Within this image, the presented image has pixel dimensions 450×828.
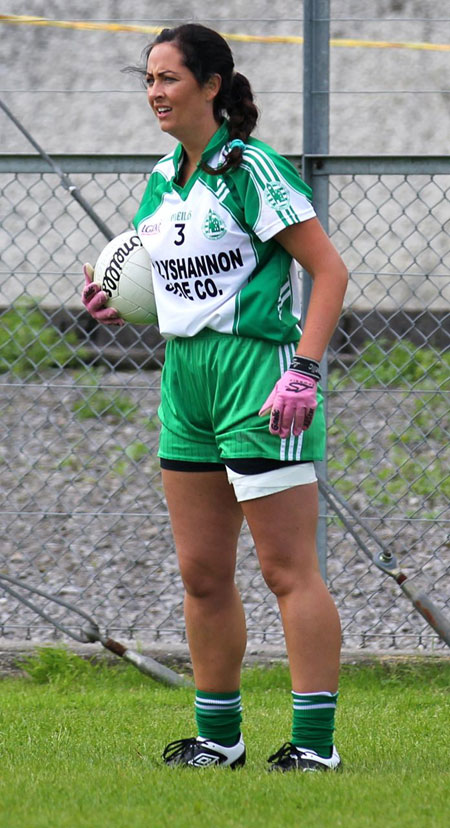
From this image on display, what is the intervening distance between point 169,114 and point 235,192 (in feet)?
0.92

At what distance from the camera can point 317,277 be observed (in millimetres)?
3215

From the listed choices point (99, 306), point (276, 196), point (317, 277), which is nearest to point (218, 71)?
point (276, 196)

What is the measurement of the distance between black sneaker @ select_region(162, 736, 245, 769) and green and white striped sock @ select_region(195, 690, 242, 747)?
0.02 m

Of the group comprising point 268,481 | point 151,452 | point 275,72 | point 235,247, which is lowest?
point 151,452

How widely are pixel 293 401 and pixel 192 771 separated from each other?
3.39 ft

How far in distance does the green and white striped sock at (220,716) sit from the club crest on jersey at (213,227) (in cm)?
125

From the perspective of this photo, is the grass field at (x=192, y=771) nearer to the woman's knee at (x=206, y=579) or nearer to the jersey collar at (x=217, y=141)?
the woman's knee at (x=206, y=579)

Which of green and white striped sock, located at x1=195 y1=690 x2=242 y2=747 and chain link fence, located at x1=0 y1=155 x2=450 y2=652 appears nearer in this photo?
green and white striped sock, located at x1=195 y1=690 x2=242 y2=747

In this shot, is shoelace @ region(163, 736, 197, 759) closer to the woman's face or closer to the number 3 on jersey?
the number 3 on jersey

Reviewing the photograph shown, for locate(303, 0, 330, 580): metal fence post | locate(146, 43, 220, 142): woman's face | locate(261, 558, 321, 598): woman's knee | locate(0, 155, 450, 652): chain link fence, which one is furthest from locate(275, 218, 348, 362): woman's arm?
locate(0, 155, 450, 652): chain link fence

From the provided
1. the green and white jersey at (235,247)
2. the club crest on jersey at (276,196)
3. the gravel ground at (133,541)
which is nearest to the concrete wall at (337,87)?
the gravel ground at (133,541)

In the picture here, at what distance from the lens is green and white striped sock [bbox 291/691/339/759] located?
328 centimetres

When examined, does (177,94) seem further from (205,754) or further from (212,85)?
(205,754)

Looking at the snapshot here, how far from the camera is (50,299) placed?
10.2m
